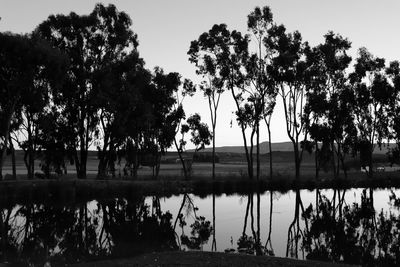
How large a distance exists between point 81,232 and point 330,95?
162ft

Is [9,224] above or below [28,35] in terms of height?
below

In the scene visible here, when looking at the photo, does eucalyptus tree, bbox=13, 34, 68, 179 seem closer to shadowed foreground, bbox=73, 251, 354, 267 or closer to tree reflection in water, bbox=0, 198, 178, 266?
tree reflection in water, bbox=0, 198, 178, 266

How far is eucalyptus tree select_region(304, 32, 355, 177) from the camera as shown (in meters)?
62.4

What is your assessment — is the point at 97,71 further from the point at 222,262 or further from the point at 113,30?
the point at 222,262

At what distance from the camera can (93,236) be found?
2389cm

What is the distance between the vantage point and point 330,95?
6650 centimetres

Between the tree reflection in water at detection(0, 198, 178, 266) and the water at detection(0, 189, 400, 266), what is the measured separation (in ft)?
0.14

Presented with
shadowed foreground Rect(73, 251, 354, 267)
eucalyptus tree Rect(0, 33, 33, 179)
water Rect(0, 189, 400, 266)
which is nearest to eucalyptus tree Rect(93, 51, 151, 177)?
eucalyptus tree Rect(0, 33, 33, 179)

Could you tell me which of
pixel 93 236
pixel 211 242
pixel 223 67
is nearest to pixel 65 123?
pixel 223 67

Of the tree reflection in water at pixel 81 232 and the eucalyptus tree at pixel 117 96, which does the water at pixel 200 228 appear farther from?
the eucalyptus tree at pixel 117 96

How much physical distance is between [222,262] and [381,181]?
4623 centimetres

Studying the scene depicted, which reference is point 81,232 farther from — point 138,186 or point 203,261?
point 138,186

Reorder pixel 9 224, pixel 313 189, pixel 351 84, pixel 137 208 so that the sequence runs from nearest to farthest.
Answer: pixel 9 224
pixel 137 208
pixel 313 189
pixel 351 84

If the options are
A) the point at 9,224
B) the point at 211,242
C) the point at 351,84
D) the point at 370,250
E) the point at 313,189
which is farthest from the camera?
the point at 351,84
